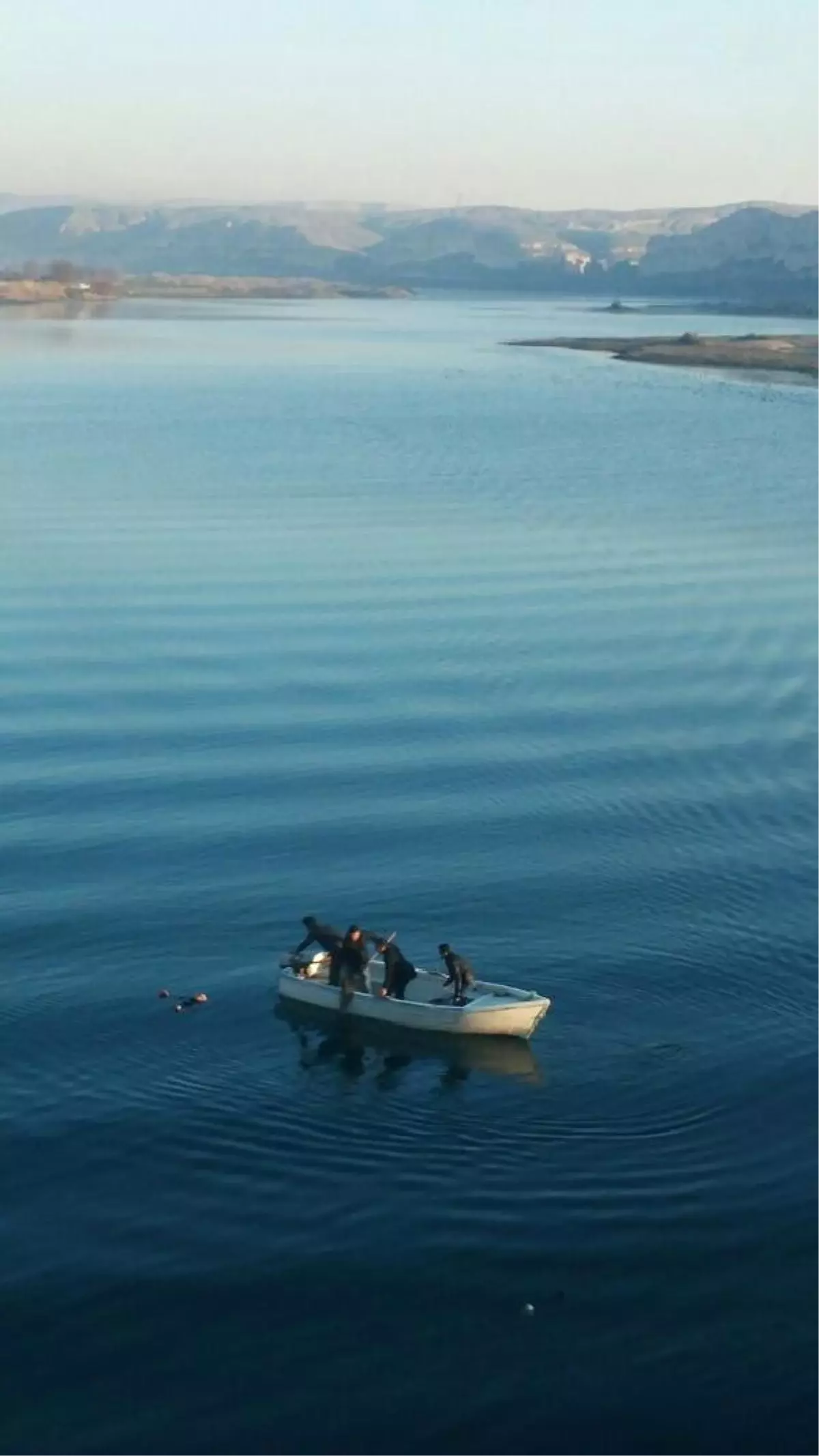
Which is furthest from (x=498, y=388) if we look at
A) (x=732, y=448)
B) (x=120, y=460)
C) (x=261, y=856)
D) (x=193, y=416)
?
(x=261, y=856)

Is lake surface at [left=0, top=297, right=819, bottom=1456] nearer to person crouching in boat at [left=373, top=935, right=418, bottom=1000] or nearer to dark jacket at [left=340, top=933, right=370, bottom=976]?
person crouching in boat at [left=373, top=935, right=418, bottom=1000]

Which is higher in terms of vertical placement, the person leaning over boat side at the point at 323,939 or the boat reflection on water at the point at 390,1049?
the person leaning over boat side at the point at 323,939

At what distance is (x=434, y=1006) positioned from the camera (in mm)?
19406

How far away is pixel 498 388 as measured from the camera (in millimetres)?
89125

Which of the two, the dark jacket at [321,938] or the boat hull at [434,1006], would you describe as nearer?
the boat hull at [434,1006]

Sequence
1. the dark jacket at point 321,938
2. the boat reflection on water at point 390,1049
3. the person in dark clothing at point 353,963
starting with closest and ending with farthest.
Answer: the boat reflection on water at point 390,1049 < the person in dark clothing at point 353,963 < the dark jacket at point 321,938

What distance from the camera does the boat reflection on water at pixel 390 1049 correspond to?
19.0 meters

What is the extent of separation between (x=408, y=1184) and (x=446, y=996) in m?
3.48

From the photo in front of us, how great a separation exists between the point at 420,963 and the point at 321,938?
131 cm

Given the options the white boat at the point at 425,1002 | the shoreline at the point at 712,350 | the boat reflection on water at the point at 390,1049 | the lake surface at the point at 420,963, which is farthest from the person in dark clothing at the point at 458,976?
the shoreline at the point at 712,350

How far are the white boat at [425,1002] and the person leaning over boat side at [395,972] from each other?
4.4 inches

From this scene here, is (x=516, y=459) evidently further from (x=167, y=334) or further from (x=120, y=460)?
(x=167, y=334)

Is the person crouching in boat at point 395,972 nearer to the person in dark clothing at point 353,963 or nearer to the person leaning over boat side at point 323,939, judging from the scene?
the person in dark clothing at point 353,963

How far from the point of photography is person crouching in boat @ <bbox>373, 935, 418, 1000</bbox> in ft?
64.9
